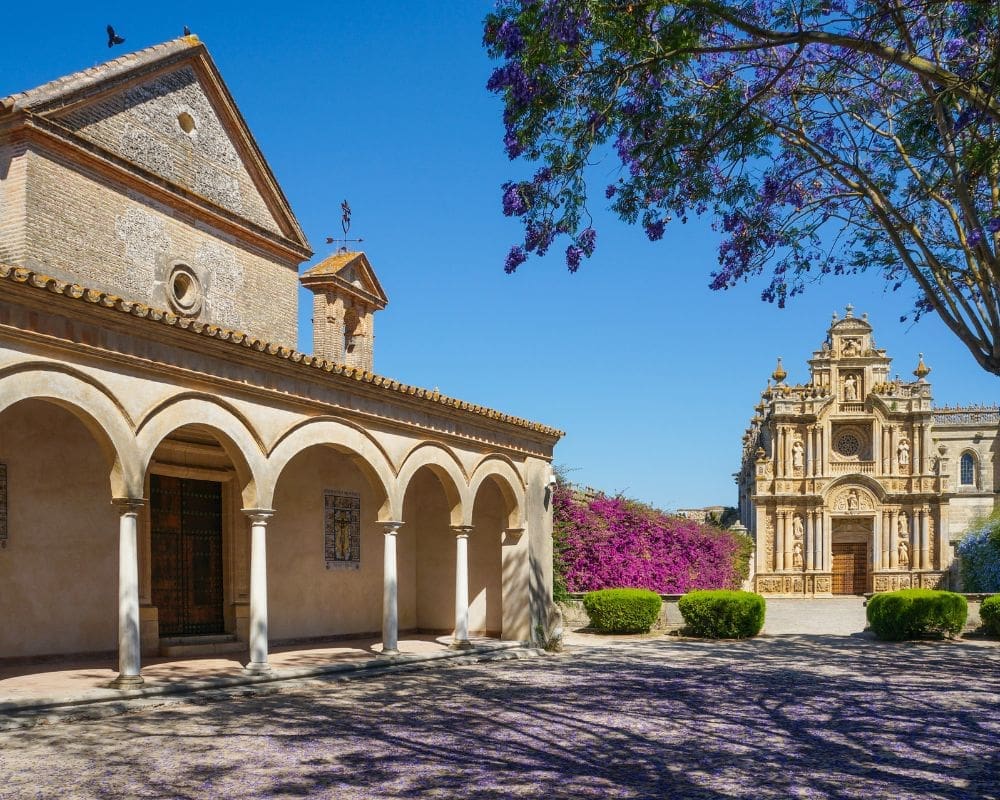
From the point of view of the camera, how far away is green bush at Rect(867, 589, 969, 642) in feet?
69.1

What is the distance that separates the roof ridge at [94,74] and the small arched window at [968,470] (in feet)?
180

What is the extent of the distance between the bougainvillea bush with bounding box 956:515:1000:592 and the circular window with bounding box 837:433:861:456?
908 cm

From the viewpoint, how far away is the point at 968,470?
60.2 metres

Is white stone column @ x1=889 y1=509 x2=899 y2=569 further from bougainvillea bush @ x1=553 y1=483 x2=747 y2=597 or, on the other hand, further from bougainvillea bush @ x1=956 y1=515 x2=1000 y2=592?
bougainvillea bush @ x1=553 y1=483 x2=747 y2=597

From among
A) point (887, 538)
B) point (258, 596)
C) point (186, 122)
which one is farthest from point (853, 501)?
point (258, 596)

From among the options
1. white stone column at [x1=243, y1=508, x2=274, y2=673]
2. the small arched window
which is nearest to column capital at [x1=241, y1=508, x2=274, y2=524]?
white stone column at [x1=243, y1=508, x2=274, y2=673]

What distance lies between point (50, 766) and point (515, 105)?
6.28 m

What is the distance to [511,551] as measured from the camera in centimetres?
1792

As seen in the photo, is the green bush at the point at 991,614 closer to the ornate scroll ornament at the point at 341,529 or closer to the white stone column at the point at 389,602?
the ornate scroll ornament at the point at 341,529

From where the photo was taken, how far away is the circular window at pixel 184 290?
15227 millimetres

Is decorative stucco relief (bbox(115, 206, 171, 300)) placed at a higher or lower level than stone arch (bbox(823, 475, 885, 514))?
higher

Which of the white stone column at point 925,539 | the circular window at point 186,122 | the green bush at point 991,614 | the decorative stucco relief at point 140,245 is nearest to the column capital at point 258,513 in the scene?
the decorative stucco relief at point 140,245

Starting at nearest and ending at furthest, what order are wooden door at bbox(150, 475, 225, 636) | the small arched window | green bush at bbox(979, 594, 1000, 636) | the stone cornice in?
the stone cornice < wooden door at bbox(150, 475, 225, 636) < green bush at bbox(979, 594, 1000, 636) < the small arched window

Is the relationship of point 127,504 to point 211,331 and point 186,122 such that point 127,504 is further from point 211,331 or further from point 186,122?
point 186,122
